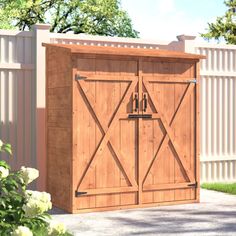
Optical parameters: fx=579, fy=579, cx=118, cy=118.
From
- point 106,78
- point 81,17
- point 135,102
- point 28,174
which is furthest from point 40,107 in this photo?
point 81,17

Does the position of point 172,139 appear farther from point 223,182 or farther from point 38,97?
point 223,182

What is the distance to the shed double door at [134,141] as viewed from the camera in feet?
25.4

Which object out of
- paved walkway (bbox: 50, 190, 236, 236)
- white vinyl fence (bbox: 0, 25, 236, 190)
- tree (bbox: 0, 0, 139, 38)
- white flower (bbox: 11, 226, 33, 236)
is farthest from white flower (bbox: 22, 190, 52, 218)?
tree (bbox: 0, 0, 139, 38)

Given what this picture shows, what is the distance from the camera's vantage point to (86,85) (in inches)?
304

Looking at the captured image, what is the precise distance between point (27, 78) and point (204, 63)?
3553 mm

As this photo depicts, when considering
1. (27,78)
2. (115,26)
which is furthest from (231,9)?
(27,78)

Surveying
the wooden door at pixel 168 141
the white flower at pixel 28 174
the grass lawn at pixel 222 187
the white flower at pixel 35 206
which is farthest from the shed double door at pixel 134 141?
the white flower at pixel 35 206

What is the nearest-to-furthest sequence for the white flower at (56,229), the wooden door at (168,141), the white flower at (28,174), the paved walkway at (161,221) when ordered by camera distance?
the white flower at (56,229) → the white flower at (28,174) → the paved walkway at (161,221) → the wooden door at (168,141)

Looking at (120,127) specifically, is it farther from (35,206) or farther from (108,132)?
(35,206)

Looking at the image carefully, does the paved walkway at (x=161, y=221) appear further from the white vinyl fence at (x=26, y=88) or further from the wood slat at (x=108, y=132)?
the white vinyl fence at (x=26, y=88)

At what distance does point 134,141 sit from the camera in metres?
8.09

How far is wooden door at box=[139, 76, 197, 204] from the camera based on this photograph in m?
8.18

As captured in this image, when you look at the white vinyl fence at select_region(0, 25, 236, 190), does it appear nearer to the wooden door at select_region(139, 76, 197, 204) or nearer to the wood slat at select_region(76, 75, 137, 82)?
the wood slat at select_region(76, 75, 137, 82)

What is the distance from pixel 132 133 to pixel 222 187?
113 inches
